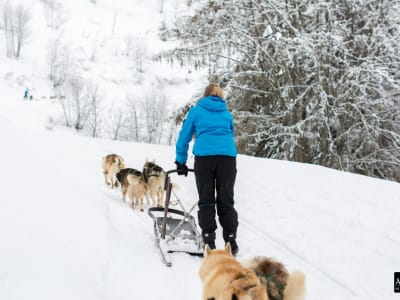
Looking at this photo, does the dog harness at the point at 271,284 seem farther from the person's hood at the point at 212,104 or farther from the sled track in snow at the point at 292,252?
the person's hood at the point at 212,104

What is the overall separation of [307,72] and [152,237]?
9.26 meters

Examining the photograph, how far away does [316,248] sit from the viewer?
4.59m

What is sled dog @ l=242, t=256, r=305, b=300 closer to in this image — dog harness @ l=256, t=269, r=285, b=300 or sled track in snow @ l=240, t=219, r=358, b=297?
dog harness @ l=256, t=269, r=285, b=300

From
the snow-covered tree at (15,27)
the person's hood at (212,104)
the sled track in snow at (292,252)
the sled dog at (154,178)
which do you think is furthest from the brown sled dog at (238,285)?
the snow-covered tree at (15,27)

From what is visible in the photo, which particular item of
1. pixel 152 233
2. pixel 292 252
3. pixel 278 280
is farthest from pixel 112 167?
pixel 278 280

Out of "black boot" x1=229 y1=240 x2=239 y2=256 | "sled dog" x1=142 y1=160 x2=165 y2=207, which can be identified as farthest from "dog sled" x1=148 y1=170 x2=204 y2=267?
"sled dog" x1=142 y1=160 x2=165 y2=207

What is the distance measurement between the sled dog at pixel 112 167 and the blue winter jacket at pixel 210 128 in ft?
11.8

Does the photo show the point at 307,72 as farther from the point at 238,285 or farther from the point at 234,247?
the point at 238,285

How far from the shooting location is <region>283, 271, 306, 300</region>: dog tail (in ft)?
6.77

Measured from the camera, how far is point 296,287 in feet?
6.80

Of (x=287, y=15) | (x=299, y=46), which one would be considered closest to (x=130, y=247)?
(x=299, y=46)

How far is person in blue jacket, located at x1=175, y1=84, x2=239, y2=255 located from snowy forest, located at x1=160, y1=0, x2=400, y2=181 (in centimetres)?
→ 722

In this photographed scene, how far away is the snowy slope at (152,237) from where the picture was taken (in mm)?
2848

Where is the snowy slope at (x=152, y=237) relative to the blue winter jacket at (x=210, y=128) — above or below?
below
